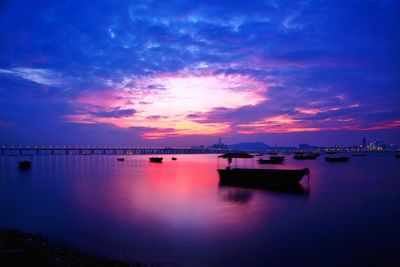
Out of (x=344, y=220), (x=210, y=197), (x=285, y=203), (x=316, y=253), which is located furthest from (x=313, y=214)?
(x=210, y=197)

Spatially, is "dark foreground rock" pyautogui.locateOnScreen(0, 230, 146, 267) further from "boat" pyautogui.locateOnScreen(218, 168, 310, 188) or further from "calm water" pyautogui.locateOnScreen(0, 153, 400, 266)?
"boat" pyautogui.locateOnScreen(218, 168, 310, 188)

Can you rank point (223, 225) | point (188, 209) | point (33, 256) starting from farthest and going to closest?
1. point (188, 209)
2. point (223, 225)
3. point (33, 256)

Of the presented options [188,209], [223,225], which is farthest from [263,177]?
[223,225]

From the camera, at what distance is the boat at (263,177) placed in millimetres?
30234

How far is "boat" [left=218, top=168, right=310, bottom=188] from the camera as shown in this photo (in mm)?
30234

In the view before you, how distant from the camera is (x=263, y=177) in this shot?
31344 mm

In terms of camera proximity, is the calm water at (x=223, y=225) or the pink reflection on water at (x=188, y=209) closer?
the calm water at (x=223, y=225)

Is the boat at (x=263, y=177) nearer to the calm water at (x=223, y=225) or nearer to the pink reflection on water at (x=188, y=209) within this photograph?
the pink reflection on water at (x=188, y=209)

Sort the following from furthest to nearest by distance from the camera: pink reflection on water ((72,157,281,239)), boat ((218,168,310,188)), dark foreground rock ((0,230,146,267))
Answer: boat ((218,168,310,188)) < pink reflection on water ((72,157,281,239)) < dark foreground rock ((0,230,146,267))

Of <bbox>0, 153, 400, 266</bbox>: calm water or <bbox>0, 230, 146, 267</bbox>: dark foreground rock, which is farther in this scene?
<bbox>0, 153, 400, 266</bbox>: calm water

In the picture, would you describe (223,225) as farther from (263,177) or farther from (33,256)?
(263,177)

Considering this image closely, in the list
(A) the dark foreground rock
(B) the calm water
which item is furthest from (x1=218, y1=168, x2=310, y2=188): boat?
(A) the dark foreground rock

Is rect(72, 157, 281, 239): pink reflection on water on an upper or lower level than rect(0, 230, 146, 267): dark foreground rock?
lower

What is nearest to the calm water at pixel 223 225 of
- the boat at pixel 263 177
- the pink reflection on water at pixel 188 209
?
the pink reflection on water at pixel 188 209
